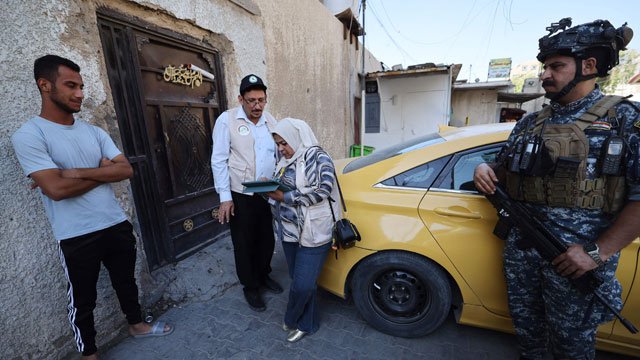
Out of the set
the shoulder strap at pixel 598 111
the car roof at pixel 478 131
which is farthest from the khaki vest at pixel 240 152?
the shoulder strap at pixel 598 111

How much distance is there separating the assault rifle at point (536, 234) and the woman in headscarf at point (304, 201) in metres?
0.98

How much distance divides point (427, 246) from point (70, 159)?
228cm

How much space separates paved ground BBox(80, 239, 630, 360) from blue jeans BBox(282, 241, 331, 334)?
0.15 metres

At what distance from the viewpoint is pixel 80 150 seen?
1.67 metres

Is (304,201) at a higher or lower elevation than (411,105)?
lower

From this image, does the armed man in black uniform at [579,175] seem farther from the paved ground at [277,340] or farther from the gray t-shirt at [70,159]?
the gray t-shirt at [70,159]

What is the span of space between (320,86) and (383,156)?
468 centimetres

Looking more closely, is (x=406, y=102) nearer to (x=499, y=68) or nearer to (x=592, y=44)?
(x=592, y=44)

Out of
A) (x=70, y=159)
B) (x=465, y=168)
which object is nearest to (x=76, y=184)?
(x=70, y=159)

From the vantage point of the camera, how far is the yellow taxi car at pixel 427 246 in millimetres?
1774

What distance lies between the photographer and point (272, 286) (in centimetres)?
273

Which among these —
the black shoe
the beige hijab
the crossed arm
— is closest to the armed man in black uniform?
the beige hijab

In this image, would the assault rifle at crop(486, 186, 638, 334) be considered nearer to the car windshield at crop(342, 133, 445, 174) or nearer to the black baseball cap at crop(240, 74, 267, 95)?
the car windshield at crop(342, 133, 445, 174)

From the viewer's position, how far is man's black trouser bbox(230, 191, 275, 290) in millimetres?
2340
